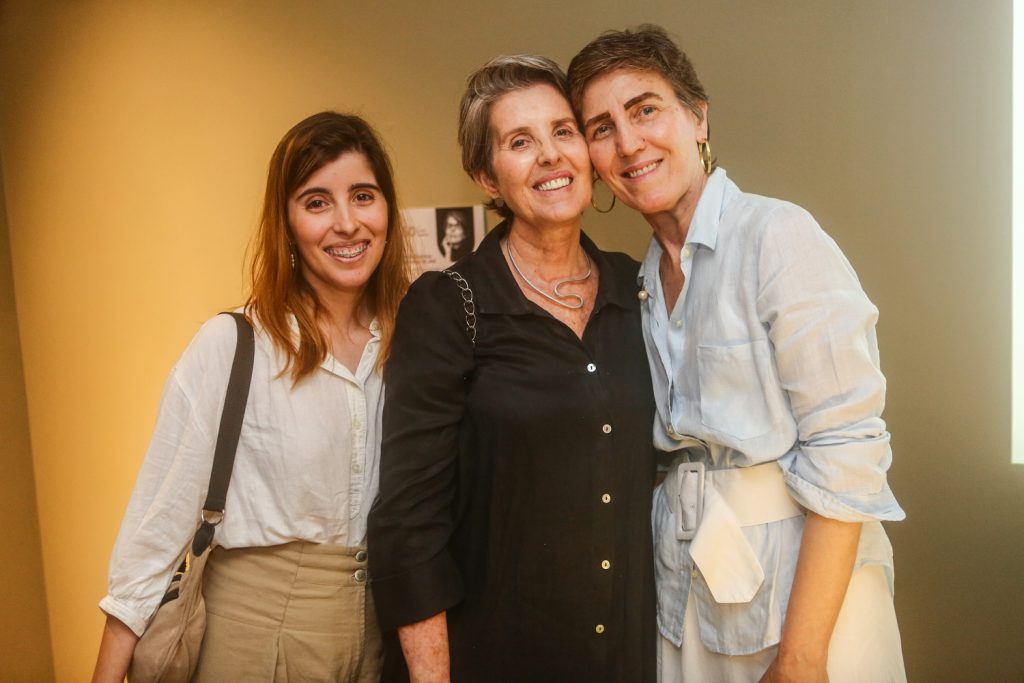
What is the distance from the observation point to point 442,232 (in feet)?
7.11

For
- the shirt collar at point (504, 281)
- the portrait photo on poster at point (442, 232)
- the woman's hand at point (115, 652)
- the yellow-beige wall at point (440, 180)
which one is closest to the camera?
the woman's hand at point (115, 652)

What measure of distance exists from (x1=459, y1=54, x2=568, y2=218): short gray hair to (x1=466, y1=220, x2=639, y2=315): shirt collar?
0.62 feet

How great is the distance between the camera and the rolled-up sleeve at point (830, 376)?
1.18 metres

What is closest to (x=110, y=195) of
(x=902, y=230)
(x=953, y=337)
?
(x=902, y=230)

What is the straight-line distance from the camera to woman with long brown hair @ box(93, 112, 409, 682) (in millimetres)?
1438

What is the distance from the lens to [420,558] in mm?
1435

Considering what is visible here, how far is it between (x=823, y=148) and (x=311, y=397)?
1559mm

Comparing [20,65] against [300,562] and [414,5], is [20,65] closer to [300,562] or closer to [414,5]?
[414,5]

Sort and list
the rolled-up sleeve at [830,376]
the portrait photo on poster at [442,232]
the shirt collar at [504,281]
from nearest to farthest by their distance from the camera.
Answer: the rolled-up sleeve at [830,376], the shirt collar at [504,281], the portrait photo on poster at [442,232]

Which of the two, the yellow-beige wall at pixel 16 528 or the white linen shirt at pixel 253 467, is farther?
the yellow-beige wall at pixel 16 528

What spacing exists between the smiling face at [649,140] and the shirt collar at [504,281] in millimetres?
189

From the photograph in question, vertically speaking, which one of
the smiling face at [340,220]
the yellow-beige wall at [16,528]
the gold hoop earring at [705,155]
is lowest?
the yellow-beige wall at [16,528]

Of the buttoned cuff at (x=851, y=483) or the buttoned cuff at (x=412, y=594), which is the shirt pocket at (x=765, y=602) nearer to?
the buttoned cuff at (x=851, y=483)

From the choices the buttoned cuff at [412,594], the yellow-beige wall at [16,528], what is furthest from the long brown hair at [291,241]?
the yellow-beige wall at [16,528]
